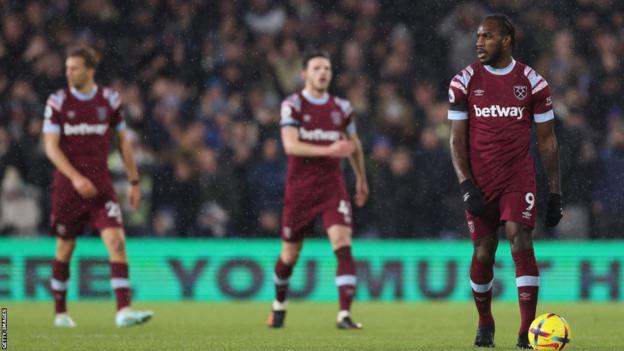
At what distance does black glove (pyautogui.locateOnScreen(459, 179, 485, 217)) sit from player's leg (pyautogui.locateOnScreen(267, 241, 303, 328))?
128 inches

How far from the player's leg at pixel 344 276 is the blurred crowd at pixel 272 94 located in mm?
4138

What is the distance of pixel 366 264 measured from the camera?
1468 centimetres

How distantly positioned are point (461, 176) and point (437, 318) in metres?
4.04

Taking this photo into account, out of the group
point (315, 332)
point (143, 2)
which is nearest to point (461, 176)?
point (315, 332)

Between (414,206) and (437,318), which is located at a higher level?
(414,206)

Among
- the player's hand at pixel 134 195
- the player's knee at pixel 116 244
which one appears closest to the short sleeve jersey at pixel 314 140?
the player's hand at pixel 134 195

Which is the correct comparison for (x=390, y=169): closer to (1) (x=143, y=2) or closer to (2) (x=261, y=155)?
(2) (x=261, y=155)

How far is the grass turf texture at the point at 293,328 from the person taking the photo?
27.9ft

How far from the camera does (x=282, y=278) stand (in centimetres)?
1093

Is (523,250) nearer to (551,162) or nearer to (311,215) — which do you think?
(551,162)

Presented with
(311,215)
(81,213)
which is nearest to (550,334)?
(311,215)

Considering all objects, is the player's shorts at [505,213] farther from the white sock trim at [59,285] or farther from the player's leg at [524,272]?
the white sock trim at [59,285]

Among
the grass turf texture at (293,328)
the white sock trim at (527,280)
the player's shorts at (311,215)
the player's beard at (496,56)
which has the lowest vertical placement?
the grass turf texture at (293,328)

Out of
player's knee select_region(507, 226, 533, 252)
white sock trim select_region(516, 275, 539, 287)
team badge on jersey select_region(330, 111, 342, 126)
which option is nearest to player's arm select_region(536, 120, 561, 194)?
player's knee select_region(507, 226, 533, 252)
